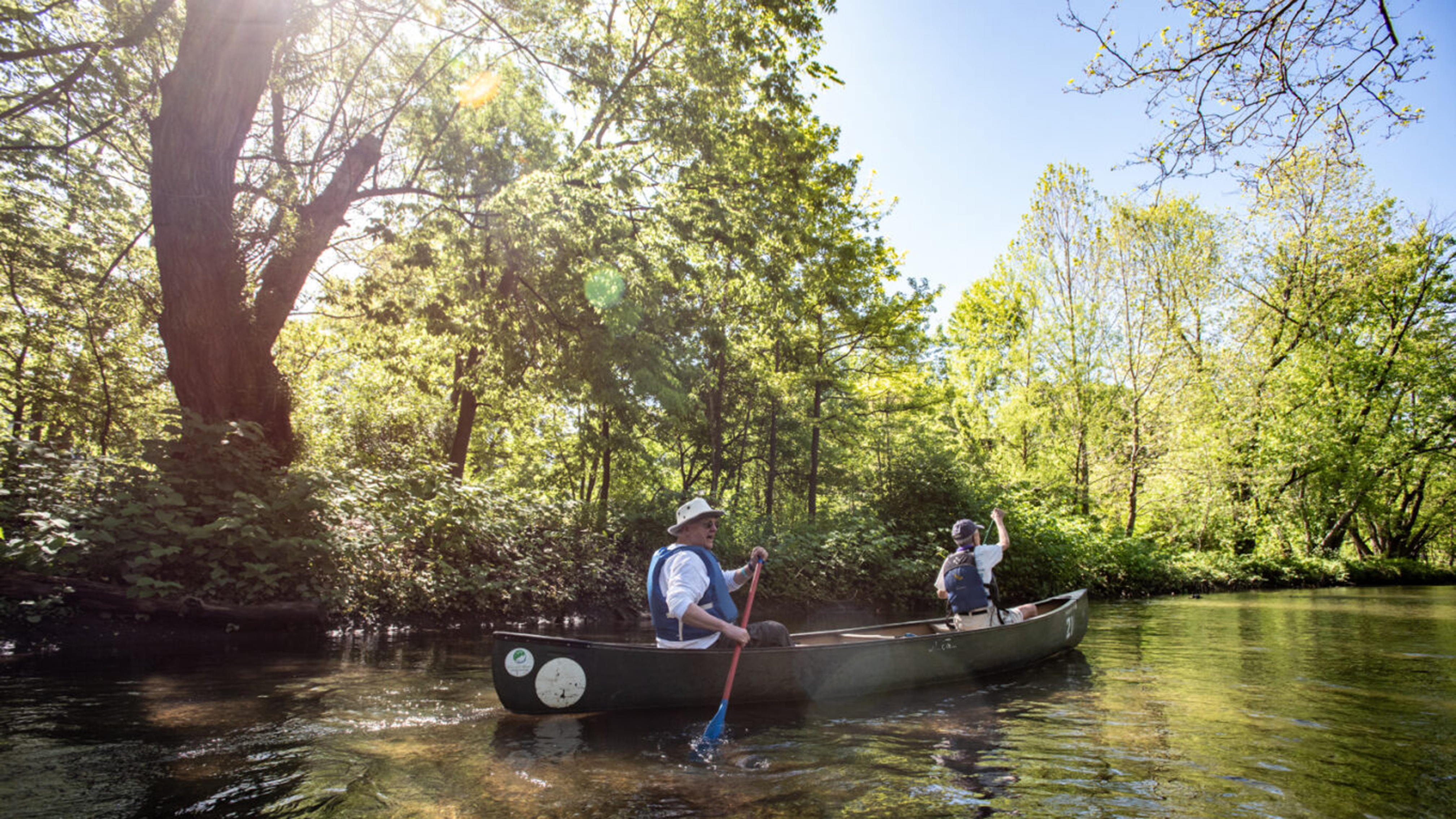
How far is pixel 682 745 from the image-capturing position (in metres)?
5.31

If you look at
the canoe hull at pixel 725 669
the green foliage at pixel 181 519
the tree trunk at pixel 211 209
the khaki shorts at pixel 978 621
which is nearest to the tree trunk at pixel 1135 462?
the khaki shorts at pixel 978 621

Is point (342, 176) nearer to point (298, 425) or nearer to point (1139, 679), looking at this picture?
point (298, 425)

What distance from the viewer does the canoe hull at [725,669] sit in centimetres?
564

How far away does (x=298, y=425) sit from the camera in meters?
16.8

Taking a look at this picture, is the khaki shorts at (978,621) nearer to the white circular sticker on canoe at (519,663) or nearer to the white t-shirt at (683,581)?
the white t-shirt at (683,581)

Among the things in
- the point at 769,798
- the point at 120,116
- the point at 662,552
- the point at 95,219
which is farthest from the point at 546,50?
the point at 769,798

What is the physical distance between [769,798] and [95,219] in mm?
15098

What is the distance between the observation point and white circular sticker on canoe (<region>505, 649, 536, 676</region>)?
5.59 metres

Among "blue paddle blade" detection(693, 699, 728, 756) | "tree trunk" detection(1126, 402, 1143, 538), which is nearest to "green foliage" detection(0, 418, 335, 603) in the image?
"blue paddle blade" detection(693, 699, 728, 756)

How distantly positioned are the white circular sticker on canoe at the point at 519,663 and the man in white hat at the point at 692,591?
1020mm

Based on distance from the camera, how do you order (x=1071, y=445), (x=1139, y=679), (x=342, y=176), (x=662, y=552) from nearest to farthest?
1. (x=662, y=552)
2. (x=1139, y=679)
3. (x=342, y=176)
4. (x=1071, y=445)

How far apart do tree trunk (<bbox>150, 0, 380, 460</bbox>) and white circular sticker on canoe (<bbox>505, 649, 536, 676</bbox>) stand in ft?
22.7

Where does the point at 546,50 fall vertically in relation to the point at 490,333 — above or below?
above

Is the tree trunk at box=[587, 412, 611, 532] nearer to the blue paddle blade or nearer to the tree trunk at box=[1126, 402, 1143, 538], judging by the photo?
the blue paddle blade
